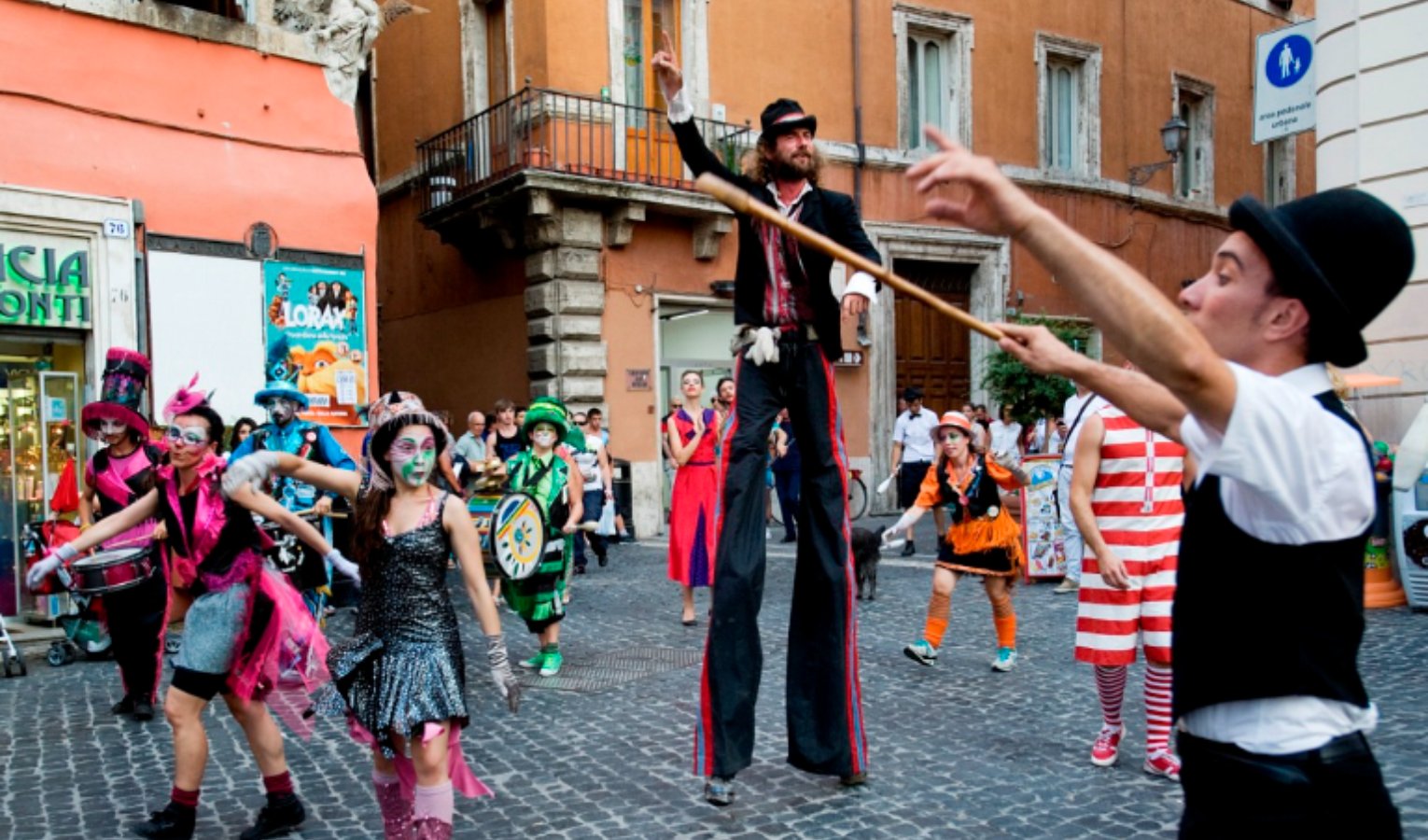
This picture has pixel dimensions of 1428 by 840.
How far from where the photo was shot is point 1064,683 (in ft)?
21.7

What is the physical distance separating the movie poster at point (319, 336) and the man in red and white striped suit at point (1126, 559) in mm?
8616

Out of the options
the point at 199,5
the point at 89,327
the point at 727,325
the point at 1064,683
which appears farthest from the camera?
the point at 727,325

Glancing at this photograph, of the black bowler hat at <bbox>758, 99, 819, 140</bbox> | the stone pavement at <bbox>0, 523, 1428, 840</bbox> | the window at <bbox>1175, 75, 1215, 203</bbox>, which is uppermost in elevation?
the window at <bbox>1175, 75, 1215, 203</bbox>

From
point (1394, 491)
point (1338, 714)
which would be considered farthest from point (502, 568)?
point (1394, 491)

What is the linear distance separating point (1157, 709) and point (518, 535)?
145 inches

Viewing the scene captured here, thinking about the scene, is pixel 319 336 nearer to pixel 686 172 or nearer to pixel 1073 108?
pixel 686 172

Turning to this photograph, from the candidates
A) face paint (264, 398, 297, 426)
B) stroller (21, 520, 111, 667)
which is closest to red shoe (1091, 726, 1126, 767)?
face paint (264, 398, 297, 426)

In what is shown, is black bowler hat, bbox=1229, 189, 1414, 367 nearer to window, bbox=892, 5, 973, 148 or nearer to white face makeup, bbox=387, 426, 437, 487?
white face makeup, bbox=387, 426, 437, 487

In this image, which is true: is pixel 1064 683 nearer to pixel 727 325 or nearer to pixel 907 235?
pixel 727 325

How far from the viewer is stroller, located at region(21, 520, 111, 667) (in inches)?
323

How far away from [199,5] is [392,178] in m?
8.13

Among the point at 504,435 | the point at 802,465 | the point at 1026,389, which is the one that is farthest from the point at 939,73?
the point at 802,465

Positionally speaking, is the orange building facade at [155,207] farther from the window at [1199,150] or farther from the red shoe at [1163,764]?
the window at [1199,150]

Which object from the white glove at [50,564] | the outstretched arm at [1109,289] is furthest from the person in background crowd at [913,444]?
the outstretched arm at [1109,289]
